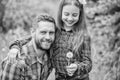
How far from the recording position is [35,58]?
356cm

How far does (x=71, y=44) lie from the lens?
12.2 feet

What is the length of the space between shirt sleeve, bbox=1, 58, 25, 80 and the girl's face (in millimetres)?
777

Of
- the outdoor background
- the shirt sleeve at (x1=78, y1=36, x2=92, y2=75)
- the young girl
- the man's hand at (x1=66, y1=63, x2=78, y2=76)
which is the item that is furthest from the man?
the outdoor background

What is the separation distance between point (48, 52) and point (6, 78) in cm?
59

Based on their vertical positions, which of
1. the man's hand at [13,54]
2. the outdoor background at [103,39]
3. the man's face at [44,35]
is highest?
the man's face at [44,35]

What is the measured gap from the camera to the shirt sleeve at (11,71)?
3422 mm

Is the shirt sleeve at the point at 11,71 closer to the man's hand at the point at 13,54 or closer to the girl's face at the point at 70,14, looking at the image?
the man's hand at the point at 13,54

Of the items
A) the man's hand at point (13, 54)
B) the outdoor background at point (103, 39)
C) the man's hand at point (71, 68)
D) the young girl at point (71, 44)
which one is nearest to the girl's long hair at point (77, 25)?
the young girl at point (71, 44)

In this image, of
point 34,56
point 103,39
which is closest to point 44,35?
point 34,56

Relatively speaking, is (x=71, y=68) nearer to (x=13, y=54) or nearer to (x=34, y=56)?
(x=34, y=56)

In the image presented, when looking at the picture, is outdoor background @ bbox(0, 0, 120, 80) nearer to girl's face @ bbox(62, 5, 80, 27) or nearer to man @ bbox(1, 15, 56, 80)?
man @ bbox(1, 15, 56, 80)

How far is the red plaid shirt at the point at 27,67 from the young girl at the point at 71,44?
14 cm

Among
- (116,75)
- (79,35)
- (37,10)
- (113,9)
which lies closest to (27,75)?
(79,35)

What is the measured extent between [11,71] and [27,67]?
19cm
